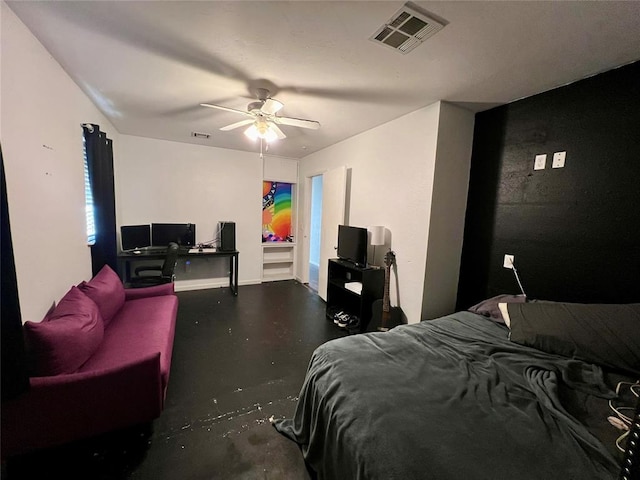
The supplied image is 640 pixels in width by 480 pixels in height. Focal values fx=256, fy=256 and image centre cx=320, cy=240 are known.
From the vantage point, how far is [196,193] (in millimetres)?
4543

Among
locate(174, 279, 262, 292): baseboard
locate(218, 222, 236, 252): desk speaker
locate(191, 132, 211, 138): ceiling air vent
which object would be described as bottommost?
locate(174, 279, 262, 292): baseboard

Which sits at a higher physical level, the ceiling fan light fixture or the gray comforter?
the ceiling fan light fixture

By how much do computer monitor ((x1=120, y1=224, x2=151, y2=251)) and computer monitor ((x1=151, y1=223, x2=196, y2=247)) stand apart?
81mm

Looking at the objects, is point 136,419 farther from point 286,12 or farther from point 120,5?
point 286,12

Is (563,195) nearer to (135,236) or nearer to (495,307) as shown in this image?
(495,307)

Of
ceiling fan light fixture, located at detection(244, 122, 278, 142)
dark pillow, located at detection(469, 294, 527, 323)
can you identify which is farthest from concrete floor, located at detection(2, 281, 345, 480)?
ceiling fan light fixture, located at detection(244, 122, 278, 142)

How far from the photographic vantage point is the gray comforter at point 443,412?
928mm

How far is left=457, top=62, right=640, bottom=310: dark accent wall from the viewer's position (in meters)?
1.78

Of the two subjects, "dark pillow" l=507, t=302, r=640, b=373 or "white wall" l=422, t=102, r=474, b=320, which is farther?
"white wall" l=422, t=102, r=474, b=320

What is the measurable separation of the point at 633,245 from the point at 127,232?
5447mm

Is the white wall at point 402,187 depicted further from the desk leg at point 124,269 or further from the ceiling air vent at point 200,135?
the desk leg at point 124,269

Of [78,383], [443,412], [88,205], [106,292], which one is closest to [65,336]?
[78,383]

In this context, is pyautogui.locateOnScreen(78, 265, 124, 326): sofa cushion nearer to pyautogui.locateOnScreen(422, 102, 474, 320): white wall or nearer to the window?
the window

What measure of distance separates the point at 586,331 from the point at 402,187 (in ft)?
6.15
